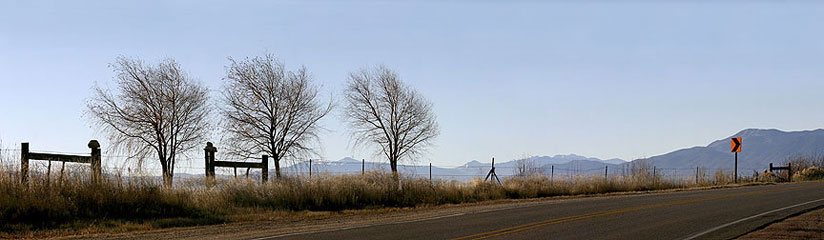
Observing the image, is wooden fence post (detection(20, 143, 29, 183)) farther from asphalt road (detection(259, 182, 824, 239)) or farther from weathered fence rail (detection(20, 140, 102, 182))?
asphalt road (detection(259, 182, 824, 239))

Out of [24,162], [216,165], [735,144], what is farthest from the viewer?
[735,144]

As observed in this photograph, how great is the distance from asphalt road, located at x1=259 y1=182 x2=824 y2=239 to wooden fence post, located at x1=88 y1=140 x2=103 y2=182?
768 centimetres

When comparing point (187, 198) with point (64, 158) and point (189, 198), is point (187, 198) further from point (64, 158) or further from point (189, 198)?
point (64, 158)

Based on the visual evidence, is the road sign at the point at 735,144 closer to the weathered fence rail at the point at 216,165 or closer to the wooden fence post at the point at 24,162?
the weathered fence rail at the point at 216,165

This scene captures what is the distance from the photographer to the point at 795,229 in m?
16.2

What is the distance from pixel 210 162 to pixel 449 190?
30.1 feet

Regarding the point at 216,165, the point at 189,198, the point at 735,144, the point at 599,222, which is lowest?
the point at 599,222

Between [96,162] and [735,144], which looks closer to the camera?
[96,162]

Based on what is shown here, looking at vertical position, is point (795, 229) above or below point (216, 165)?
below

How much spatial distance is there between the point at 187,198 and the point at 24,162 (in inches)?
173

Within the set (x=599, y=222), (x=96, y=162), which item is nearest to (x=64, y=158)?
(x=96, y=162)

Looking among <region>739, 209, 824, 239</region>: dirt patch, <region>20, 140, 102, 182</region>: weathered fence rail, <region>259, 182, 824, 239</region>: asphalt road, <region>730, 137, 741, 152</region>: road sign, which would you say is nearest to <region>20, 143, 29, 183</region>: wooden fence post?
<region>20, 140, 102, 182</region>: weathered fence rail

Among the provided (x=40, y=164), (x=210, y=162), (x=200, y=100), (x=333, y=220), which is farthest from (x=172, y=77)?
(x=333, y=220)

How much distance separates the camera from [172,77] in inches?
1759
